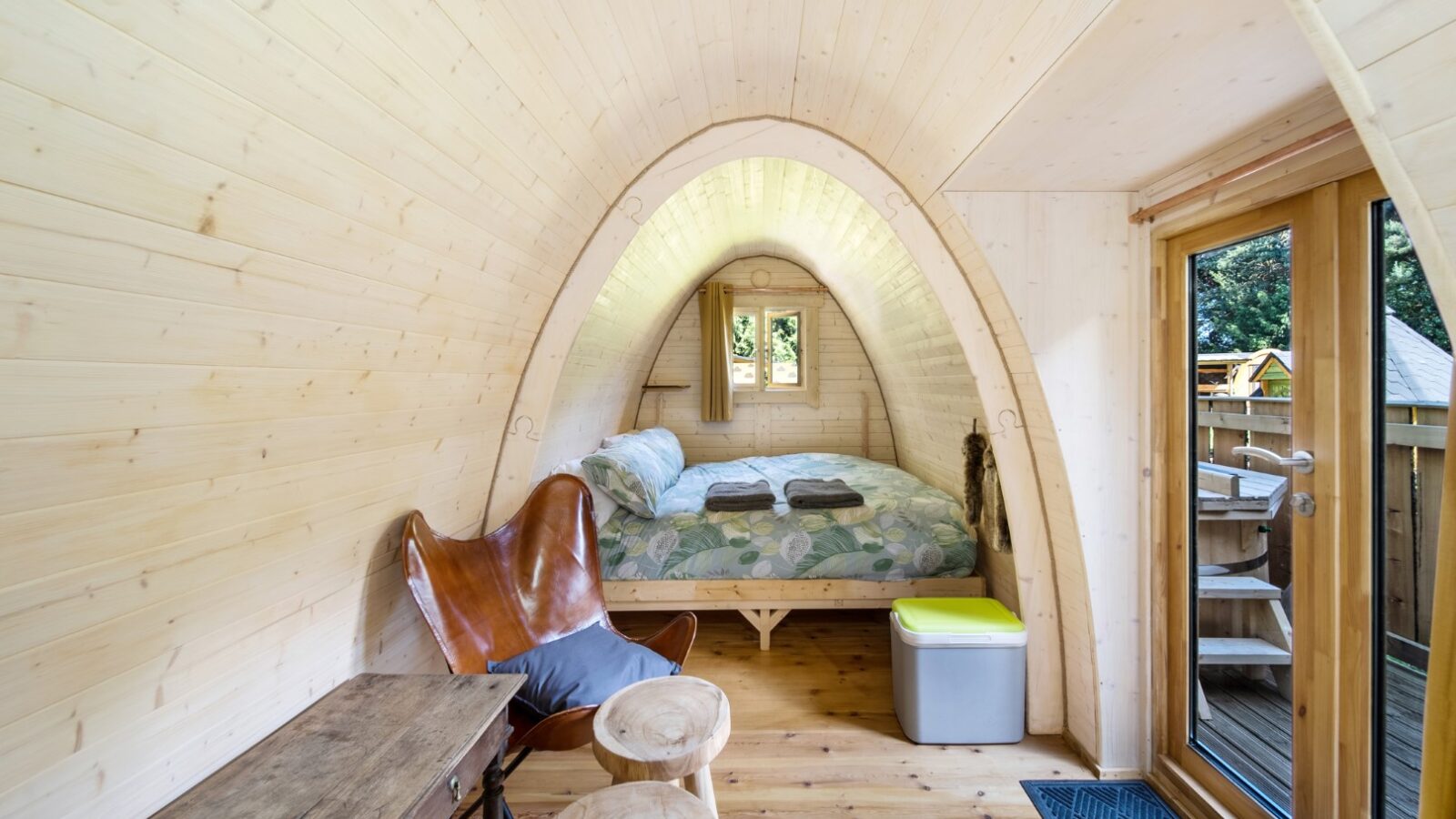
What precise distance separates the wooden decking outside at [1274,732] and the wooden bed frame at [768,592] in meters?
1.10

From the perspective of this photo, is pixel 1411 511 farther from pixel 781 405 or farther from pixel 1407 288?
pixel 781 405

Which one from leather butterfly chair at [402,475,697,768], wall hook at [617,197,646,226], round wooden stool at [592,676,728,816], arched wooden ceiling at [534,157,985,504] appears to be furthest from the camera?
arched wooden ceiling at [534,157,985,504]

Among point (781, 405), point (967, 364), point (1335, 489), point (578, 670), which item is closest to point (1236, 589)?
point (1335, 489)

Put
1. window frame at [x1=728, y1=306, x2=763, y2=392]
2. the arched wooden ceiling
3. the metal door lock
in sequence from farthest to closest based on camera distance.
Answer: window frame at [x1=728, y1=306, x2=763, y2=392], the arched wooden ceiling, the metal door lock

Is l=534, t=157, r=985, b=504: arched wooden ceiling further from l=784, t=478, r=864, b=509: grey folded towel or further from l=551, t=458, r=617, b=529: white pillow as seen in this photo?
l=784, t=478, r=864, b=509: grey folded towel

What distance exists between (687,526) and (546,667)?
1.18 m

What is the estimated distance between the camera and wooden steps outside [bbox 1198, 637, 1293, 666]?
159cm

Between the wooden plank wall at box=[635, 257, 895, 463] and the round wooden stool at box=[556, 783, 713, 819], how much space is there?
3834 mm

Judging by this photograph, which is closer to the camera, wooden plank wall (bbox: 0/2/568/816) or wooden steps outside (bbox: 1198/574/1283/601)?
wooden plank wall (bbox: 0/2/568/816)

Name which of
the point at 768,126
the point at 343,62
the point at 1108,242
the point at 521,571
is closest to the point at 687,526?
the point at 521,571

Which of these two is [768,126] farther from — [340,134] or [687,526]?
[687,526]

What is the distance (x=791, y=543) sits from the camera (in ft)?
9.61

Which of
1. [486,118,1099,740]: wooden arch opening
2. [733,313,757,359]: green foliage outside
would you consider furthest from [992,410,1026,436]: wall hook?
[733,313,757,359]: green foliage outside

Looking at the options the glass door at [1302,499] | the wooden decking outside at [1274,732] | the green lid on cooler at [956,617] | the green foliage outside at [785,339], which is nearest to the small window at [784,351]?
the green foliage outside at [785,339]
